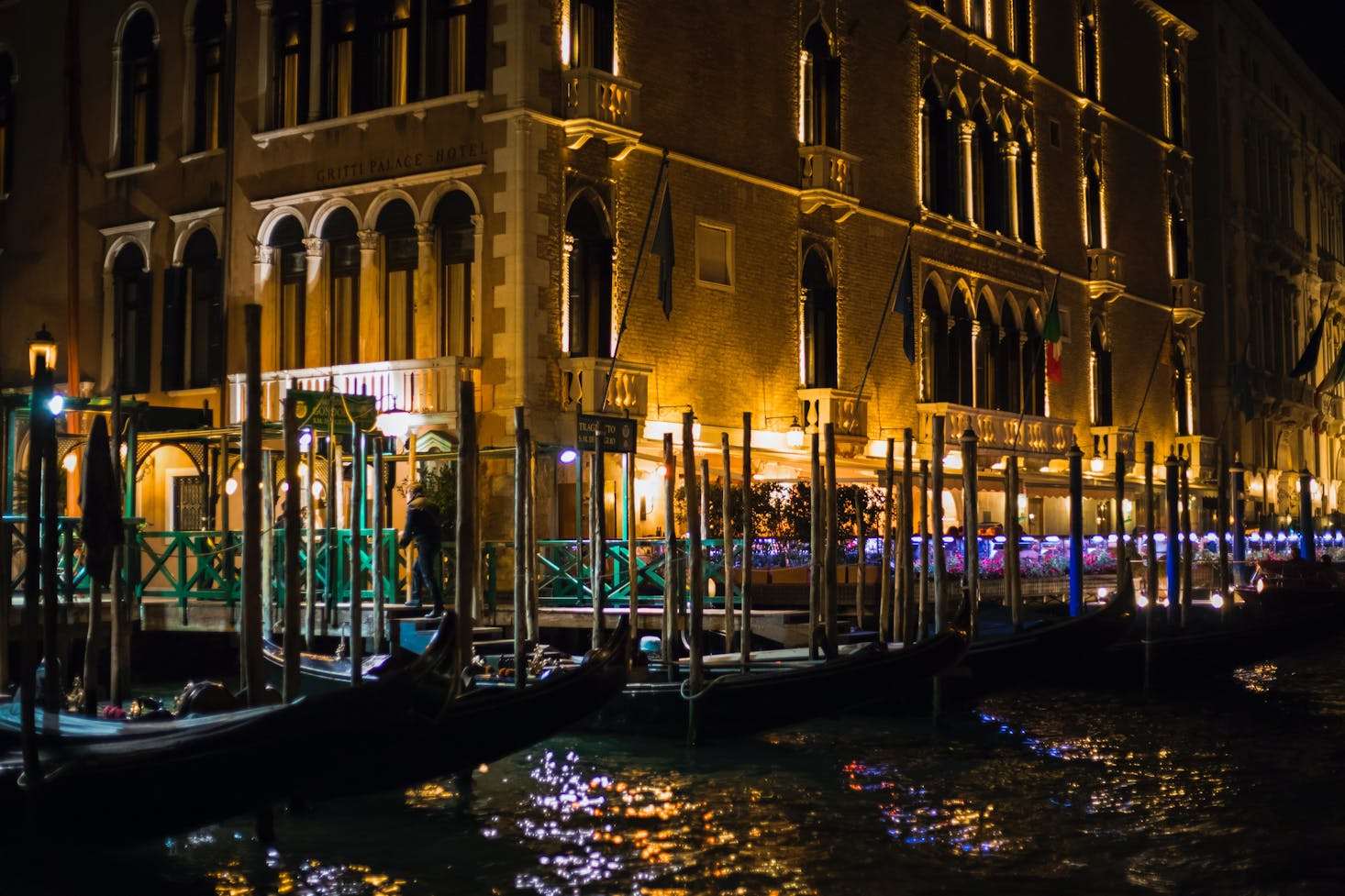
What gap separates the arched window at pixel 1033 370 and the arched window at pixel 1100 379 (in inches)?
89.0

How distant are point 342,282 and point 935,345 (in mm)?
9353

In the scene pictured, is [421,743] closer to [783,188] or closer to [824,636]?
[824,636]

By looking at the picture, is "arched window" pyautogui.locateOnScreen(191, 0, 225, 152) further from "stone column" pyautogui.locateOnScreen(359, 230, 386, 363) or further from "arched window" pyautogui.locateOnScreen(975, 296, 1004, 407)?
"arched window" pyautogui.locateOnScreen(975, 296, 1004, 407)

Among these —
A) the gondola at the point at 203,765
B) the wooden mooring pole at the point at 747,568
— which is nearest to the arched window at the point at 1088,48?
the wooden mooring pole at the point at 747,568

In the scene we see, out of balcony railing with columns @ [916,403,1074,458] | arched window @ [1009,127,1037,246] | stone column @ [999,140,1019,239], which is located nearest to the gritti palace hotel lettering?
balcony railing with columns @ [916,403,1074,458]

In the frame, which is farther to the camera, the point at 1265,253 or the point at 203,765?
the point at 1265,253

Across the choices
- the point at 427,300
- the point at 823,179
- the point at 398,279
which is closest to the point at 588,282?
the point at 427,300

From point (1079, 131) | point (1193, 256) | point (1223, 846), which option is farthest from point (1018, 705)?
point (1193, 256)

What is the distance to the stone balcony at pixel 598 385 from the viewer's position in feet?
61.2

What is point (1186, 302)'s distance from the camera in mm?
32656

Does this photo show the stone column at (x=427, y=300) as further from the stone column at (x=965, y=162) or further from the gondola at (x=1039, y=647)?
the stone column at (x=965, y=162)

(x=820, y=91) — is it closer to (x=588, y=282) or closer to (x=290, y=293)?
(x=588, y=282)

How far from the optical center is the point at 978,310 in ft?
86.2

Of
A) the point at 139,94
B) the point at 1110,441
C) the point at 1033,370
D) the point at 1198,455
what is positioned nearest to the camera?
the point at 139,94
